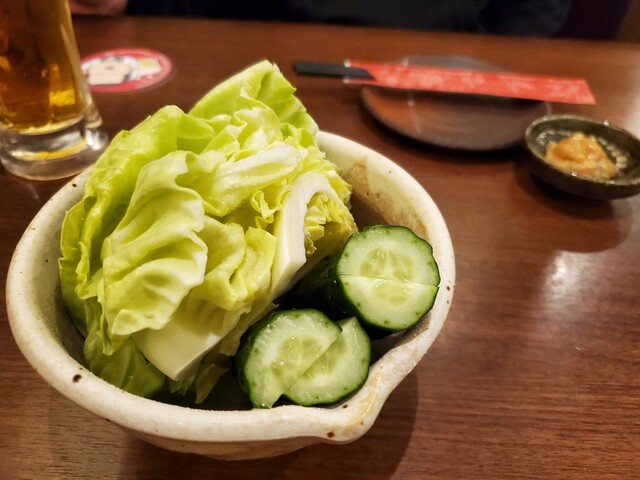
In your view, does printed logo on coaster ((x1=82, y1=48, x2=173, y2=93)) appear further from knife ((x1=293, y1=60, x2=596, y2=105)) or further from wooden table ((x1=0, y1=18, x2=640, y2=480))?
knife ((x1=293, y1=60, x2=596, y2=105))

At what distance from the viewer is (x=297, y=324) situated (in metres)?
0.68

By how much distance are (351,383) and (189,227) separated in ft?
0.87

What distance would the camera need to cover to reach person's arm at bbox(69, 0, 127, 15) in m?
2.02

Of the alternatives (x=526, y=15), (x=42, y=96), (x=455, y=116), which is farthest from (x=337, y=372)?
(x=526, y=15)

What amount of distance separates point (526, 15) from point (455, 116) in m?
1.34

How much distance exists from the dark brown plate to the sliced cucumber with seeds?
32.4 inches

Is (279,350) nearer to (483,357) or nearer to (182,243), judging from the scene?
(182,243)

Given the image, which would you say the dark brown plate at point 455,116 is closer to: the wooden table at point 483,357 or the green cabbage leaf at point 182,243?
the wooden table at point 483,357

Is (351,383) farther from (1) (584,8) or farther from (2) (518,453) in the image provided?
(1) (584,8)

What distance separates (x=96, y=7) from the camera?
205 cm

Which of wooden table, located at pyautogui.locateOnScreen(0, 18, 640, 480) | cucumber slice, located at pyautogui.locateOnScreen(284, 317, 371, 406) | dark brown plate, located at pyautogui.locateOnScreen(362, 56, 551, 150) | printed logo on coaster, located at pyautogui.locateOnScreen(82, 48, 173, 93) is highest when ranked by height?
cucumber slice, located at pyautogui.locateOnScreen(284, 317, 371, 406)

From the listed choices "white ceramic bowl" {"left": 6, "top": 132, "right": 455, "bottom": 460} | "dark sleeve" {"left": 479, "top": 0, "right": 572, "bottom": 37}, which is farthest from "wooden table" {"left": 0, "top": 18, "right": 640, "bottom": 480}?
"dark sleeve" {"left": 479, "top": 0, "right": 572, "bottom": 37}

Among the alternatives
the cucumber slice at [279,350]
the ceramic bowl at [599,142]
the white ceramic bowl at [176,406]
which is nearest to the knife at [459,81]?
the ceramic bowl at [599,142]

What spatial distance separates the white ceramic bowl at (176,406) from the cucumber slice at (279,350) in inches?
1.7
